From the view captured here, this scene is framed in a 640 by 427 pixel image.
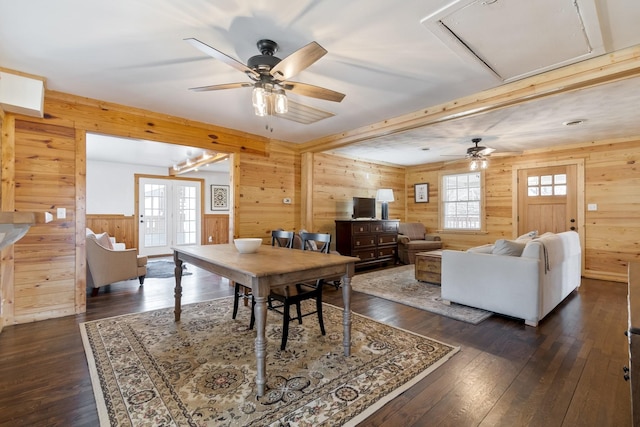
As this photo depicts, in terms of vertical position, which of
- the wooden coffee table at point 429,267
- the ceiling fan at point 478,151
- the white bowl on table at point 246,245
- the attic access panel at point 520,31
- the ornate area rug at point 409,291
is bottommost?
the ornate area rug at point 409,291

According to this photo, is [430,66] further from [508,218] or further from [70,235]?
[508,218]

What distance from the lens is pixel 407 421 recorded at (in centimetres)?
160

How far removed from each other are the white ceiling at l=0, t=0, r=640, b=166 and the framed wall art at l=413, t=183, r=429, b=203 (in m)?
3.66

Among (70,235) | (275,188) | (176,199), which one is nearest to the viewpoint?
(70,235)

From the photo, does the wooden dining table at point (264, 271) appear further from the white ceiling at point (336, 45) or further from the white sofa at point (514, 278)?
the white sofa at point (514, 278)

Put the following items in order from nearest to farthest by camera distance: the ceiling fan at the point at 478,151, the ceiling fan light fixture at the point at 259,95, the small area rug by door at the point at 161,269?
the ceiling fan light fixture at the point at 259,95
the ceiling fan at the point at 478,151
the small area rug by door at the point at 161,269

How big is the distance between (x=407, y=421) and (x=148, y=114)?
13.3 feet

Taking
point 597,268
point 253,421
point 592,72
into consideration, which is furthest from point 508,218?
point 253,421

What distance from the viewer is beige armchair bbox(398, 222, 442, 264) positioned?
250 inches

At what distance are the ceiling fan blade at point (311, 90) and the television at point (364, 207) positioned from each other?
12.1 feet

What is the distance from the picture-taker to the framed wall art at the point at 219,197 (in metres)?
8.30

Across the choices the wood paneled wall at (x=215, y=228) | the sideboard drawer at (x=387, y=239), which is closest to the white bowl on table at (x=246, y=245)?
the sideboard drawer at (x=387, y=239)

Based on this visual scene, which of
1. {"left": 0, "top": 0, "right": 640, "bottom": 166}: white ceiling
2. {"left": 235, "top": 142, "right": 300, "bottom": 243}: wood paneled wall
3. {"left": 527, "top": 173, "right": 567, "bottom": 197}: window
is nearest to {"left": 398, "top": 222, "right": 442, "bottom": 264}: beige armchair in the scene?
{"left": 527, "top": 173, "right": 567, "bottom": 197}: window

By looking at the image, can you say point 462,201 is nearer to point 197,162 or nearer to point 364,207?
point 364,207
